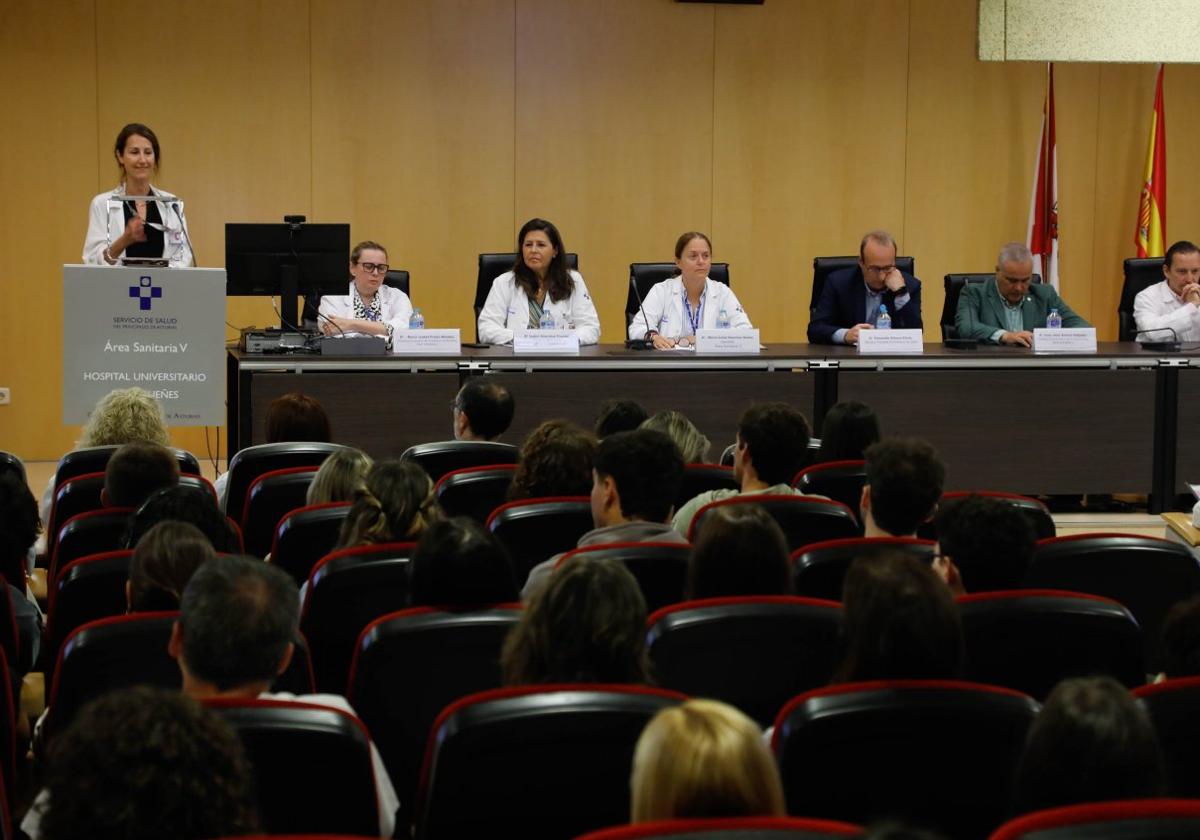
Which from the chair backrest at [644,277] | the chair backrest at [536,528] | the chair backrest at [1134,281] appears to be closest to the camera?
the chair backrest at [536,528]

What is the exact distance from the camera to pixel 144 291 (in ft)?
18.2

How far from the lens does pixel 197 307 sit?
18.4 feet

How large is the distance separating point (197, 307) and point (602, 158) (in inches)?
144

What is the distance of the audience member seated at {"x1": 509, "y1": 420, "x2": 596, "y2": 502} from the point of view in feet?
11.8

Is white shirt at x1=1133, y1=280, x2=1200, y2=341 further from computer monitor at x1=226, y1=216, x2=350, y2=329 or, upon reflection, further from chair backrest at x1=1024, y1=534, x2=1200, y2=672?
chair backrest at x1=1024, y1=534, x2=1200, y2=672

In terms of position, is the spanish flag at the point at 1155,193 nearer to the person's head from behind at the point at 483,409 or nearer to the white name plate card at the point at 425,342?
the white name plate card at the point at 425,342

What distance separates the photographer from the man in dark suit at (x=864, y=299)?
7035 millimetres

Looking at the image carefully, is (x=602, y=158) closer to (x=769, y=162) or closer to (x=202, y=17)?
(x=769, y=162)

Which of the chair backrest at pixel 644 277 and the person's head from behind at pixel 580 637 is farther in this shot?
the chair backrest at pixel 644 277

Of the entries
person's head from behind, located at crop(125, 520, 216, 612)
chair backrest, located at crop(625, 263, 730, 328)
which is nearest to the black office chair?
chair backrest, located at crop(625, 263, 730, 328)

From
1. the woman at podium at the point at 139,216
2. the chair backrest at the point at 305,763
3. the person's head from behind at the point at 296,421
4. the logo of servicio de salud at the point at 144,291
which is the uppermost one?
the woman at podium at the point at 139,216

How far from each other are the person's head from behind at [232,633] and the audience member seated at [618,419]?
2245mm

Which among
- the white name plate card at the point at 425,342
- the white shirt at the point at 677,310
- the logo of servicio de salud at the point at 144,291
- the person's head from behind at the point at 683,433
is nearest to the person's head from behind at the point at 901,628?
the person's head from behind at the point at 683,433

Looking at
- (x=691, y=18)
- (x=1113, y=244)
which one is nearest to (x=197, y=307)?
(x=691, y=18)
